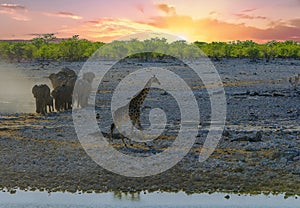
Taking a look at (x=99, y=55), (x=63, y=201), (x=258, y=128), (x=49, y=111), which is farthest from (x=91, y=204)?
(x=99, y=55)

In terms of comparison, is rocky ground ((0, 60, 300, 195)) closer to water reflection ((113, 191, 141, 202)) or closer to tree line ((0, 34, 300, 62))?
water reflection ((113, 191, 141, 202))

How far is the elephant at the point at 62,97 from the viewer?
23.8 meters

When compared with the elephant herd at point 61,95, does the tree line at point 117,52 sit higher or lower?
higher

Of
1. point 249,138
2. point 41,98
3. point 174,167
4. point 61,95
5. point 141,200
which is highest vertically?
point 61,95

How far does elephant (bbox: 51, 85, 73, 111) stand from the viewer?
23.8m

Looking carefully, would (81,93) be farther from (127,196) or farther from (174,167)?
(127,196)

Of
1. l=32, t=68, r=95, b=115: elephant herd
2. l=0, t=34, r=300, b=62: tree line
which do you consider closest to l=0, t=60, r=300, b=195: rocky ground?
l=32, t=68, r=95, b=115: elephant herd

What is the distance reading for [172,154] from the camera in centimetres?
1484

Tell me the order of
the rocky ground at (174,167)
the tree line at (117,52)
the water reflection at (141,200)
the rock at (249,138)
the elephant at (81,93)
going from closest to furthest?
the water reflection at (141,200), the rocky ground at (174,167), the rock at (249,138), the elephant at (81,93), the tree line at (117,52)

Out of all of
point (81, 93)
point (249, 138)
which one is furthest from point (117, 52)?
point (249, 138)

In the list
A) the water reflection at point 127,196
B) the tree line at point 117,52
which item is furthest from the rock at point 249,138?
the tree line at point 117,52

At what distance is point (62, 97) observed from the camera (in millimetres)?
23875

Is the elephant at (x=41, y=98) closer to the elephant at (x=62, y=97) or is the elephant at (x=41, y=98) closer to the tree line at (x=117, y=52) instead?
the elephant at (x=62, y=97)

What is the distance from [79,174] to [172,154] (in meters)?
2.92
